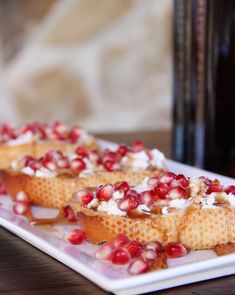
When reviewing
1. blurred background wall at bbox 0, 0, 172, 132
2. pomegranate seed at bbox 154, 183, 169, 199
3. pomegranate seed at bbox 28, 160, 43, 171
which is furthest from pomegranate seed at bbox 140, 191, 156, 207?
blurred background wall at bbox 0, 0, 172, 132

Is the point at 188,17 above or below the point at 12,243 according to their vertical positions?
above

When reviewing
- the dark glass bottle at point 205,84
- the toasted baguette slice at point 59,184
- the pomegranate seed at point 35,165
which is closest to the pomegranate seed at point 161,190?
the toasted baguette slice at point 59,184

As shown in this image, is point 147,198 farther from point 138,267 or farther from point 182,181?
point 138,267

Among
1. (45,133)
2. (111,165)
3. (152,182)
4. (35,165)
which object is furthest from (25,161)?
(152,182)

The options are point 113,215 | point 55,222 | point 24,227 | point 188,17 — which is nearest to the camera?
point 113,215

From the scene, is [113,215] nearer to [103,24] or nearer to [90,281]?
[90,281]

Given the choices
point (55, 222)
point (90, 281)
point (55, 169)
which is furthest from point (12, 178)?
point (90, 281)
